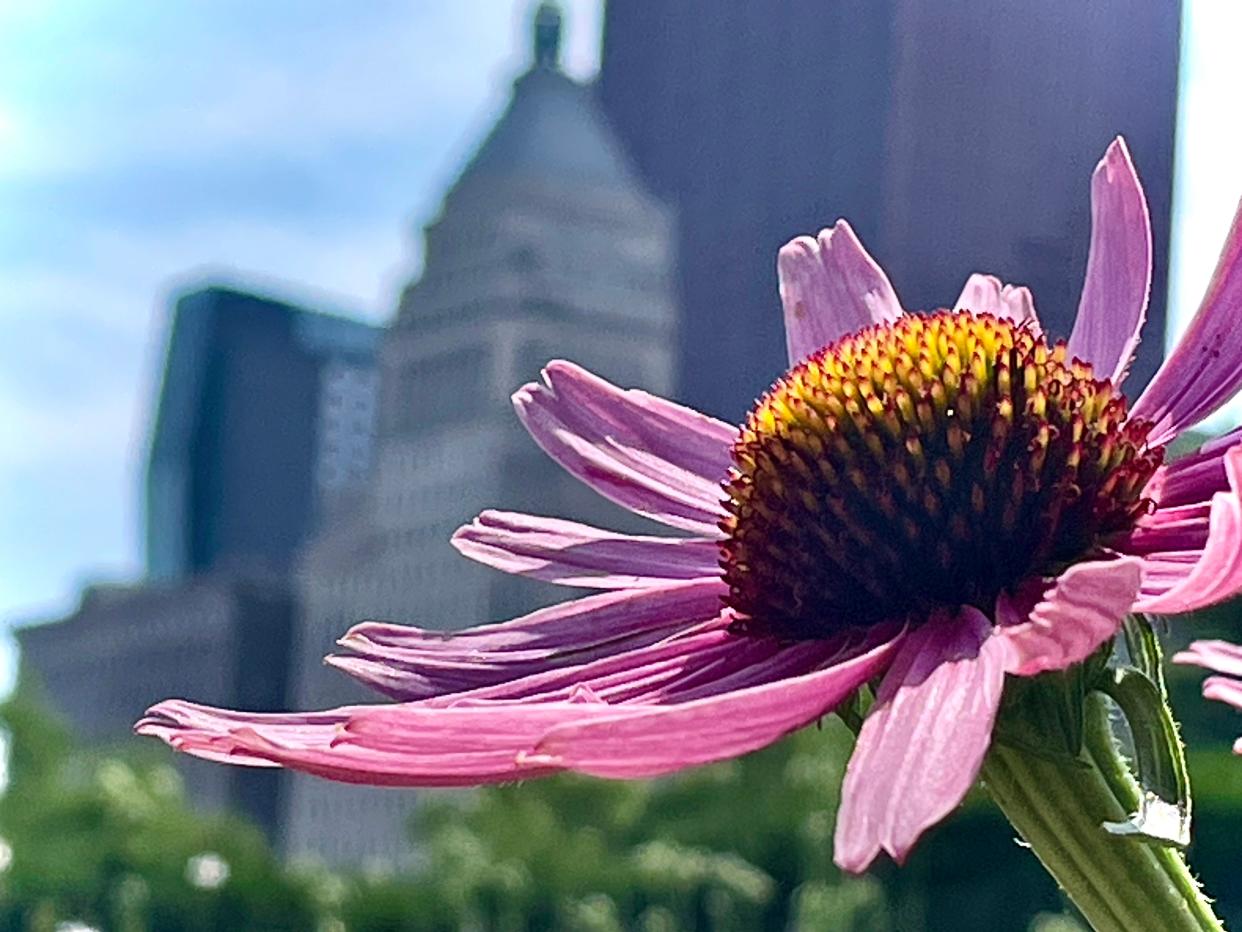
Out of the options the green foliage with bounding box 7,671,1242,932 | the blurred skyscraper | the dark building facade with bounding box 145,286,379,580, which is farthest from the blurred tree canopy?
the dark building facade with bounding box 145,286,379,580

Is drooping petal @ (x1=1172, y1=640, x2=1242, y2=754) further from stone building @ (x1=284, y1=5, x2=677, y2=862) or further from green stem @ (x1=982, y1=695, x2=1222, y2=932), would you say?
stone building @ (x1=284, y1=5, x2=677, y2=862)

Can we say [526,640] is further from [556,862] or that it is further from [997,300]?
[556,862]

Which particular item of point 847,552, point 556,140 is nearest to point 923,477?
point 847,552

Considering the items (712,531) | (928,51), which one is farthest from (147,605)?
(712,531)

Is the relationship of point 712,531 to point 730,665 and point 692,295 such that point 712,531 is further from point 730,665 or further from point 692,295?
point 692,295

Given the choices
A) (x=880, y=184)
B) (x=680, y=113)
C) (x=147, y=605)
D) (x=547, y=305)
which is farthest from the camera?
(x=147, y=605)
